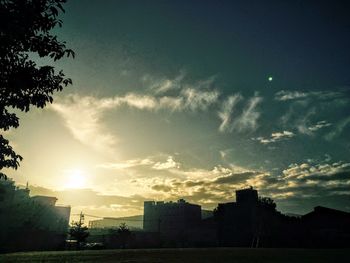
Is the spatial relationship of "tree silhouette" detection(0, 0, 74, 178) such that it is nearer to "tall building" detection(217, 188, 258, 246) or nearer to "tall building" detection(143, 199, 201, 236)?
"tall building" detection(217, 188, 258, 246)

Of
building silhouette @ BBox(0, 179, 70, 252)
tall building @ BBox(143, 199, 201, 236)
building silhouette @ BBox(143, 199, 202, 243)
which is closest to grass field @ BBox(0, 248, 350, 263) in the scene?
building silhouette @ BBox(0, 179, 70, 252)

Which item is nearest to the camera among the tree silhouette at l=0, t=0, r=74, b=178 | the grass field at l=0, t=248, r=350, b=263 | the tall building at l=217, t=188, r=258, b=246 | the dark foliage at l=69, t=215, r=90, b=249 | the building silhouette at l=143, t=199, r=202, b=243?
the tree silhouette at l=0, t=0, r=74, b=178

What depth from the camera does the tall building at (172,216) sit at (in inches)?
3563

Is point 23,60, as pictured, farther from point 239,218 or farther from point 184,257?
point 239,218

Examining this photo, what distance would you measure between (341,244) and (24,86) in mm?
51840

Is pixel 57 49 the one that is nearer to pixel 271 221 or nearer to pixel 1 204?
pixel 1 204

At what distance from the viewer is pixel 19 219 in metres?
62.1

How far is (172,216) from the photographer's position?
3688 inches

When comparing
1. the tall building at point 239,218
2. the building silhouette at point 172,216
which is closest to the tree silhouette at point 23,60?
the tall building at point 239,218

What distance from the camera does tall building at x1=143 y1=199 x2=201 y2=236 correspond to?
9050cm

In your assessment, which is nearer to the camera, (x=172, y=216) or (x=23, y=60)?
(x=23, y=60)

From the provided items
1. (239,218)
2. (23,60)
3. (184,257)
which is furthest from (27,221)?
(23,60)

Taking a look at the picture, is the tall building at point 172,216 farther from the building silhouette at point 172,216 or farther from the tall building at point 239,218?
the tall building at point 239,218

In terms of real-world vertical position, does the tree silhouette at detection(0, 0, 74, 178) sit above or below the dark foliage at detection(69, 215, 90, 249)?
above
